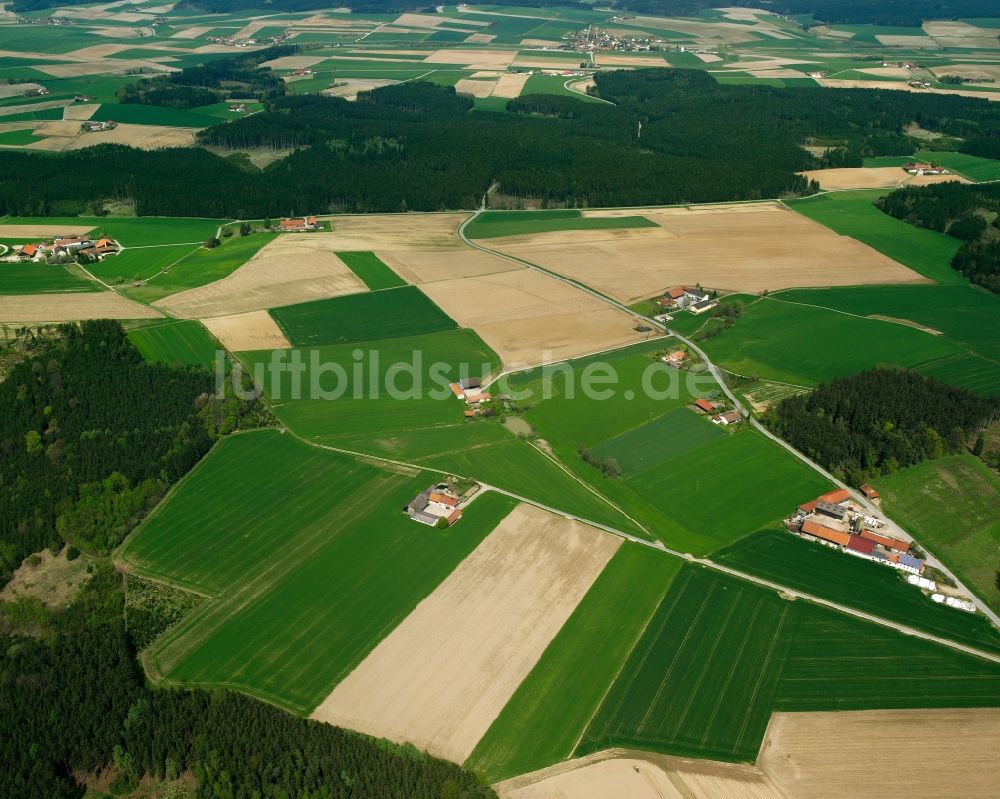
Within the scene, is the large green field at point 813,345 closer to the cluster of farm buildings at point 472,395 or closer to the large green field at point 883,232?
the large green field at point 883,232

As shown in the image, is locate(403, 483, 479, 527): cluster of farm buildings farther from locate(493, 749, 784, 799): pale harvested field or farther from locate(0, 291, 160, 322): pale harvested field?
locate(0, 291, 160, 322): pale harvested field

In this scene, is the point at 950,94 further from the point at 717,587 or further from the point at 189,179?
the point at 717,587

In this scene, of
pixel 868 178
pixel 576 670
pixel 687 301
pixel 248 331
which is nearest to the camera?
pixel 576 670

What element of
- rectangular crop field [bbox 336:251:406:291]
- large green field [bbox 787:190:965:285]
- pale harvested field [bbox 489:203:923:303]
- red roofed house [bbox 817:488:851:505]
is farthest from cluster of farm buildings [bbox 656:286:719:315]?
red roofed house [bbox 817:488:851:505]

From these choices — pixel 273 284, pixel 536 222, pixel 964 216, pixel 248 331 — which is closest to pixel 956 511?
pixel 248 331

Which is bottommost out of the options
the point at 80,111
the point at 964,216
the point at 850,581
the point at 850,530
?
the point at 850,581

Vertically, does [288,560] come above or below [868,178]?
below

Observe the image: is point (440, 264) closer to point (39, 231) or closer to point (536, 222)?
point (536, 222)
